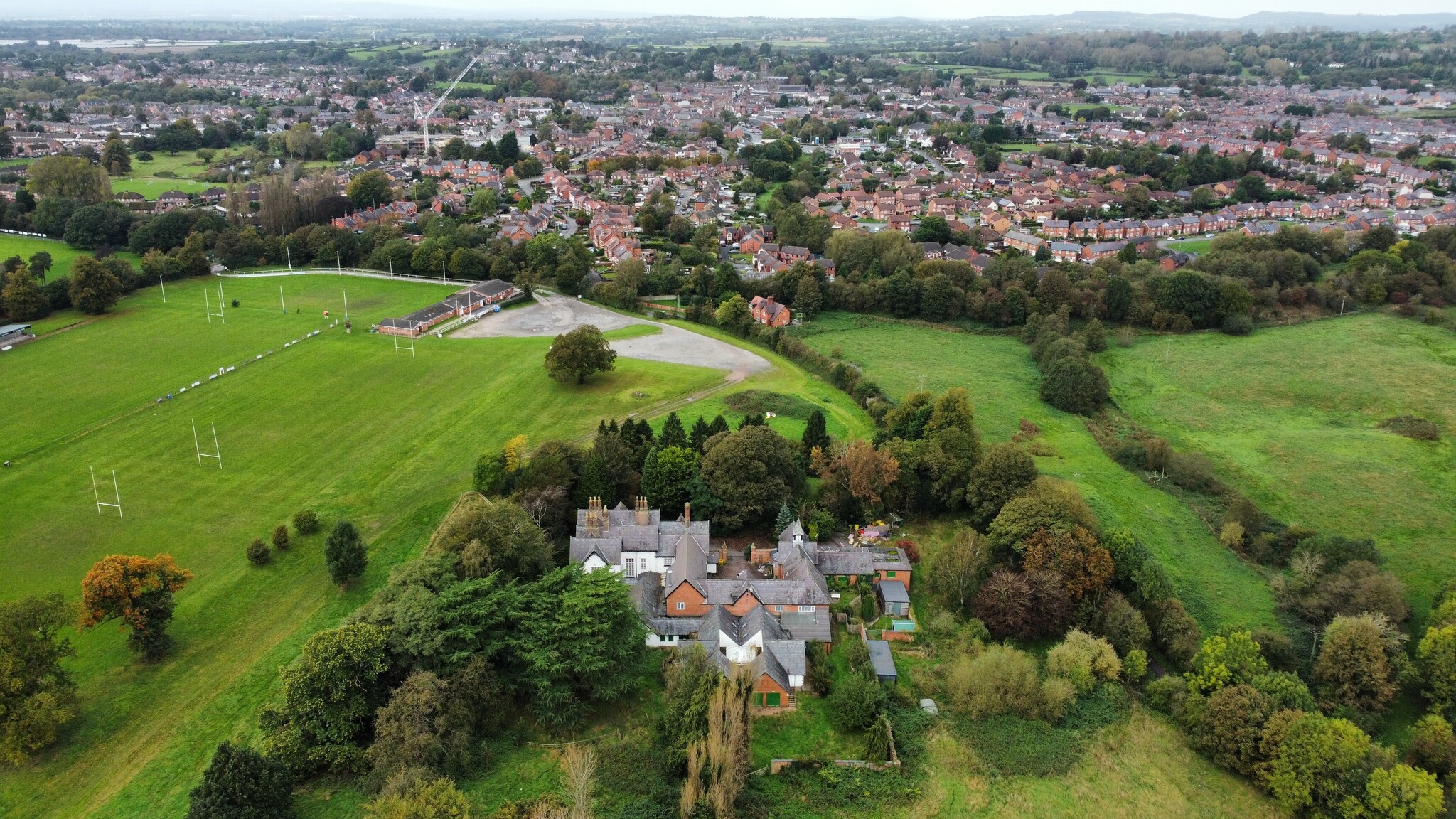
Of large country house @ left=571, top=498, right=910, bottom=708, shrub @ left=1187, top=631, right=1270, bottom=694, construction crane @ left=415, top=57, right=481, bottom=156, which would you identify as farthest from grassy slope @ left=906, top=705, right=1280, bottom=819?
construction crane @ left=415, top=57, right=481, bottom=156

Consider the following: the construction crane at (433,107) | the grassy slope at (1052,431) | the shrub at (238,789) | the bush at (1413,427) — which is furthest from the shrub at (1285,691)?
the construction crane at (433,107)

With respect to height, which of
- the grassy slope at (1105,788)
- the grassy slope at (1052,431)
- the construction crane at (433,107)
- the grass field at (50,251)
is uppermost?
the construction crane at (433,107)

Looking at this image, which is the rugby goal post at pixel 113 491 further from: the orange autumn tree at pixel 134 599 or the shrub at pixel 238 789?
the shrub at pixel 238 789

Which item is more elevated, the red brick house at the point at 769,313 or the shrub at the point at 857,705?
the red brick house at the point at 769,313

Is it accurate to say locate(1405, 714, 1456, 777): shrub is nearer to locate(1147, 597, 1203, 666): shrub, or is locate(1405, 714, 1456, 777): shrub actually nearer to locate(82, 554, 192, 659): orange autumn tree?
locate(1147, 597, 1203, 666): shrub

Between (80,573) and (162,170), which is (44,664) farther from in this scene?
(162,170)

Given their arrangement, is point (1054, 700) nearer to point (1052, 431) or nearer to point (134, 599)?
point (1052, 431)
